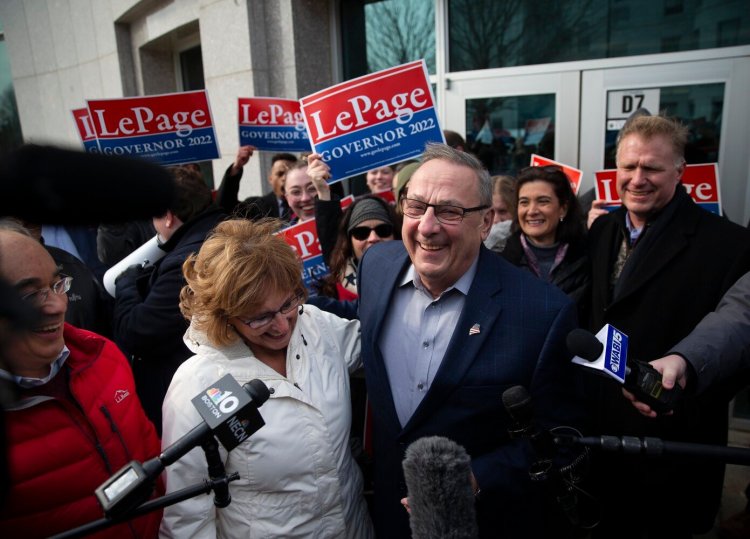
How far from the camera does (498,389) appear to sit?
1.63 meters

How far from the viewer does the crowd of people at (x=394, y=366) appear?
1506 millimetres

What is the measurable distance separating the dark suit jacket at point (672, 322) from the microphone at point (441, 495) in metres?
1.70

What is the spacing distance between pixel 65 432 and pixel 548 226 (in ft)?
8.19

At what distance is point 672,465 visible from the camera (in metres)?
2.30

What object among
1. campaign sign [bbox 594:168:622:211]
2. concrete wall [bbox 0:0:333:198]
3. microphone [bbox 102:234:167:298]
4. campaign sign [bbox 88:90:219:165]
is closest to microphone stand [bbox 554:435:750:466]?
microphone [bbox 102:234:167:298]

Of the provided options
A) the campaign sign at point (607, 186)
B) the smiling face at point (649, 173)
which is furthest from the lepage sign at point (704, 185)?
the smiling face at point (649, 173)

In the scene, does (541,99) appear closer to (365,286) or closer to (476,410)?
(365,286)

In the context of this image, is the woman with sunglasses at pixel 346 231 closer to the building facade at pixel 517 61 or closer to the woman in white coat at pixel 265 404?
the woman in white coat at pixel 265 404

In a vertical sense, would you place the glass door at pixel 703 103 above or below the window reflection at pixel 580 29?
below

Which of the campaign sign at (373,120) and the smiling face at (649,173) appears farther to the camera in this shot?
the campaign sign at (373,120)

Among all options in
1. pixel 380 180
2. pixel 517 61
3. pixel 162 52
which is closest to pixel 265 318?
pixel 380 180

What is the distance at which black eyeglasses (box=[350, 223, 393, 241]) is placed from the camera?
283 cm

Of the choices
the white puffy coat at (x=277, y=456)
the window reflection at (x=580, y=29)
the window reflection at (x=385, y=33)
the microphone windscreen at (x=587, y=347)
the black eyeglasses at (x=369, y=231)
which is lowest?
the white puffy coat at (x=277, y=456)

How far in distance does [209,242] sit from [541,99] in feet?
13.9
